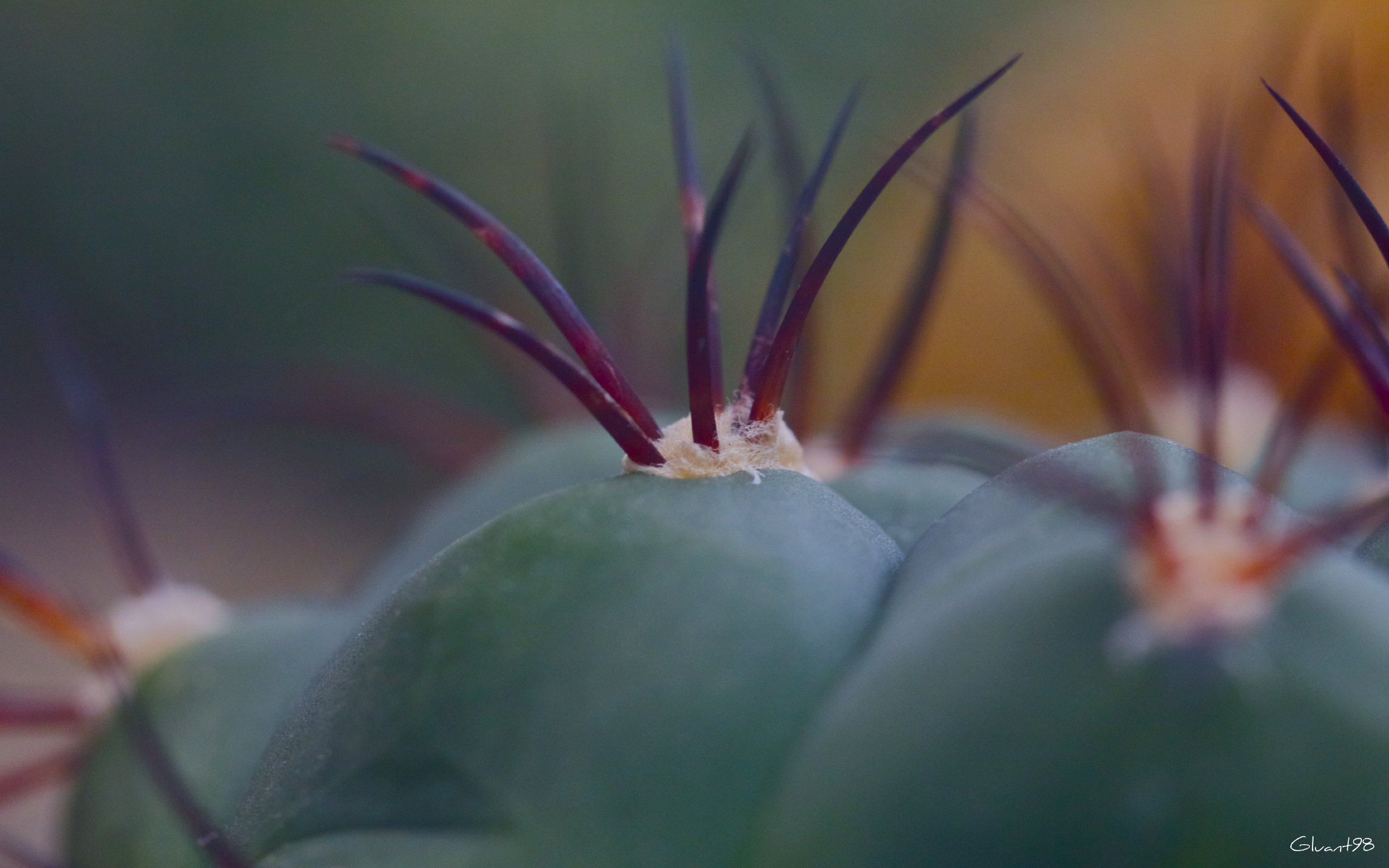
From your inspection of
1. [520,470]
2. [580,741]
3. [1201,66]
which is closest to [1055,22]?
[1201,66]

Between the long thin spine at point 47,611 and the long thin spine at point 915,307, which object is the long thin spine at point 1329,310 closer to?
the long thin spine at point 915,307

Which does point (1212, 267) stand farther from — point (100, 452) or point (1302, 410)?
point (100, 452)

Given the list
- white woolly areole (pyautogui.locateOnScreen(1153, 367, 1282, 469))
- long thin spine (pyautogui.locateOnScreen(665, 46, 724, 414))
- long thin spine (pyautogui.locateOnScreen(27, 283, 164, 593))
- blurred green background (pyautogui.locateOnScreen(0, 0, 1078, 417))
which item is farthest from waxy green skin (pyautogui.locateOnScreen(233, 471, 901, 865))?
blurred green background (pyautogui.locateOnScreen(0, 0, 1078, 417))

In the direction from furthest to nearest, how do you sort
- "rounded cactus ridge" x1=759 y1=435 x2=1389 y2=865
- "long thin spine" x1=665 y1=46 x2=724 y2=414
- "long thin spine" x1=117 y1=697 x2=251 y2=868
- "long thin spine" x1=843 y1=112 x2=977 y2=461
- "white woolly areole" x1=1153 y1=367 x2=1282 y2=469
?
"white woolly areole" x1=1153 y1=367 x2=1282 y2=469 → "long thin spine" x1=843 y1=112 x2=977 y2=461 → "long thin spine" x1=665 y1=46 x2=724 y2=414 → "long thin spine" x1=117 y1=697 x2=251 y2=868 → "rounded cactus ridge" x1=759 y1=435 x2=1389 y2=865

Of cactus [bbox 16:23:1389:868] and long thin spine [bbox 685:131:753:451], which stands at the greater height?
long thin spine [bbox 685:131:753:451]

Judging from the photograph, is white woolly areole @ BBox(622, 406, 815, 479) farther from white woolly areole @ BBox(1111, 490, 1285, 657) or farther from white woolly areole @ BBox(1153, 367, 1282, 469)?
white woolly areole @ BBox(1153, 367, 1282, 469)

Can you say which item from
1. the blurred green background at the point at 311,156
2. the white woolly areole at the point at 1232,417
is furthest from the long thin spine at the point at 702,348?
A: the blurred green background at the point at 311,156

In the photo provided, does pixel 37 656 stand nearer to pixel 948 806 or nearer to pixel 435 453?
pixel 435 453
